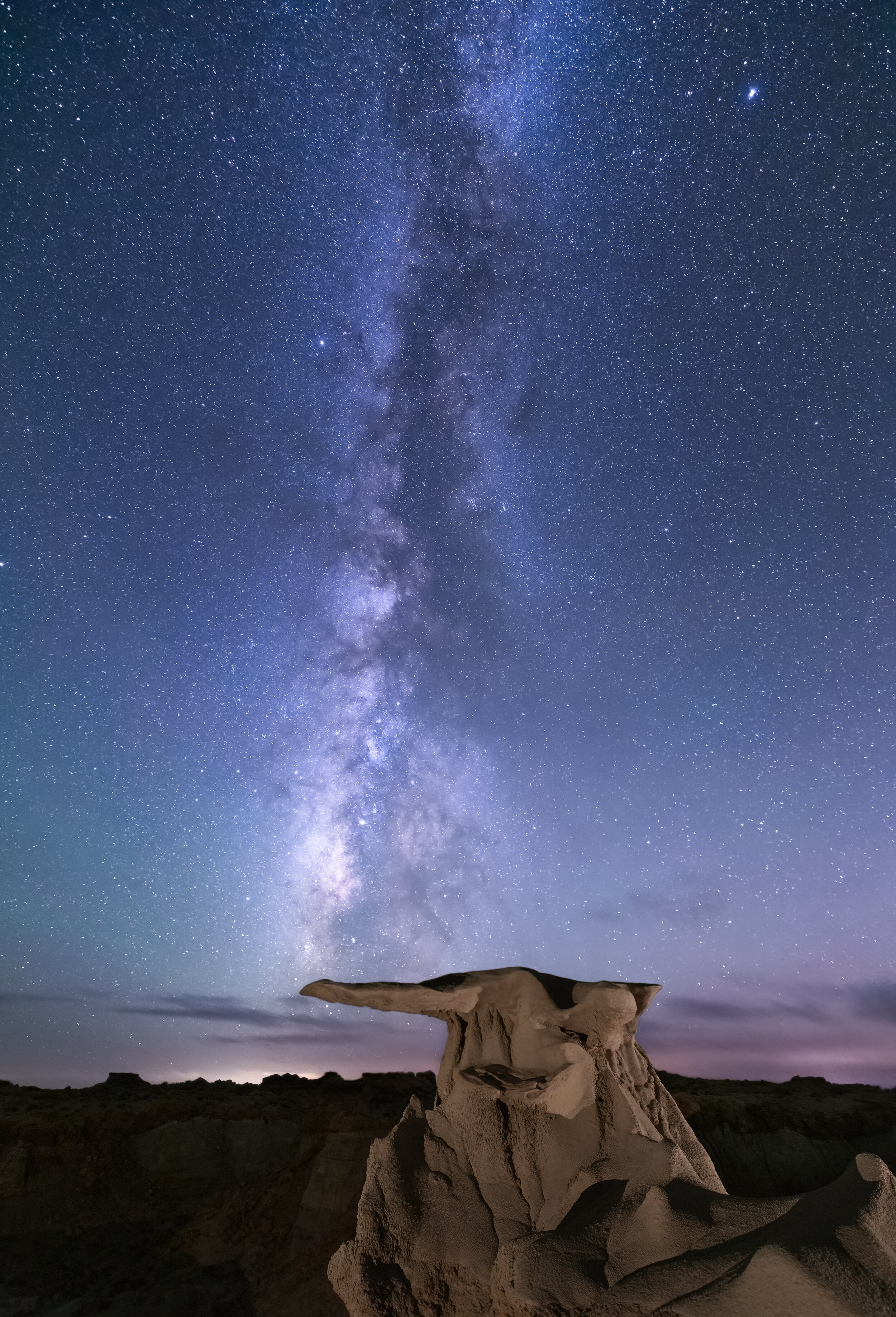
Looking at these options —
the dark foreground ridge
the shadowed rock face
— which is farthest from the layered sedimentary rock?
the dark foreground ridge

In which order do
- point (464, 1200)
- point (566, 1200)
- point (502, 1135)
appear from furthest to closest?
point (502, 1135), point (464, 1200), point (566, 1200)

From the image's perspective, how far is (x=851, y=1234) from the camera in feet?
14.1

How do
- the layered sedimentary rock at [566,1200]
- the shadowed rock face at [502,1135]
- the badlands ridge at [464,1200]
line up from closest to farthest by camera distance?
the layered sedimentary rock at [566,1200] < the badlands ridge at [464,1200] < the shadowed rock face at [502,1135]

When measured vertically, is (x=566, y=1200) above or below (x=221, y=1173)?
above

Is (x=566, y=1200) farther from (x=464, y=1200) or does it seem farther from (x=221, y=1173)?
(x=221, y=1173)

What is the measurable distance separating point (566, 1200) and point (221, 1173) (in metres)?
17.7

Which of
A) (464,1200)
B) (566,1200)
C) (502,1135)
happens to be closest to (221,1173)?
(464,1200)

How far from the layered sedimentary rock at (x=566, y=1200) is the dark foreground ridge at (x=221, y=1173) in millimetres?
7832

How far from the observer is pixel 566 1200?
22.8 ft

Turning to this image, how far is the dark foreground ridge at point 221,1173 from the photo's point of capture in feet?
45.4

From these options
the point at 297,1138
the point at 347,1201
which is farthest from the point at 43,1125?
the point at 347,1201

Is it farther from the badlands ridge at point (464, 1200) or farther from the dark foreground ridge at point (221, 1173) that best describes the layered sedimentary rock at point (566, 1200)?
the dark foreground ridge at point (221, 1173)

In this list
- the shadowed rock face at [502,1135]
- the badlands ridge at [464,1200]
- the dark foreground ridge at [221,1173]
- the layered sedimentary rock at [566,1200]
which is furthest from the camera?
the dark foreground ridge at [221,1173]

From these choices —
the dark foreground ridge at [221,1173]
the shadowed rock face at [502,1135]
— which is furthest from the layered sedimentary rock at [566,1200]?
the dark foreground ridge at [221,1173]
